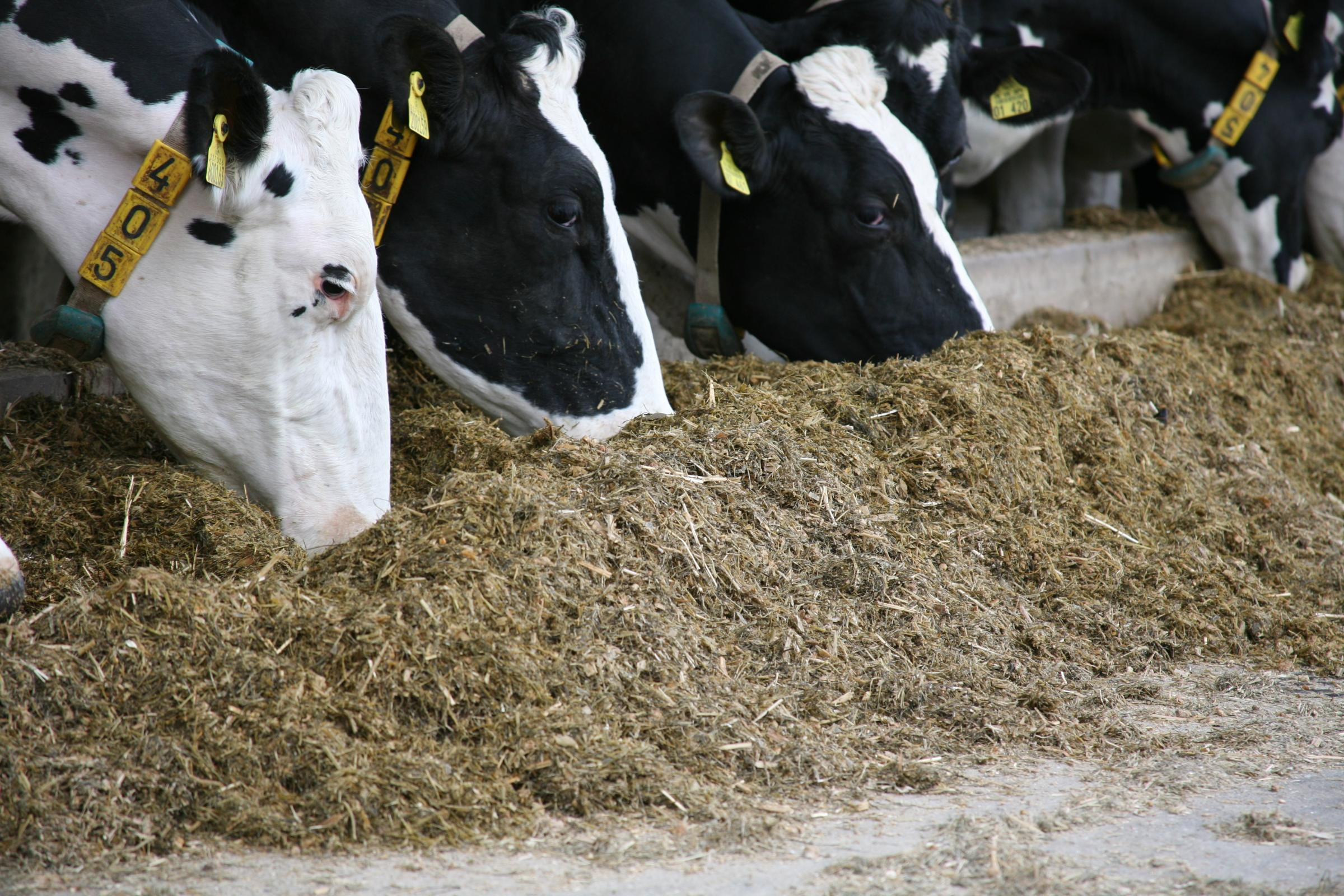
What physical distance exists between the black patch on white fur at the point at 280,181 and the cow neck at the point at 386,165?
0.67 metres

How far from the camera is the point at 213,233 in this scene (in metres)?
2.92

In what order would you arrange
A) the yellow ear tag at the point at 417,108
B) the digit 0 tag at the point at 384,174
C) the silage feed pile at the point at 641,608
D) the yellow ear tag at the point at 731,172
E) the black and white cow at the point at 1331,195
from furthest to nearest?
the black and white cow at the point at 1331,195, the yellow ear tag at the point at 731,172, the digit 0 tag at the point at 384,174, the yellow ear tag at the point at 417,108, the silage feed pile at the point at 641,608

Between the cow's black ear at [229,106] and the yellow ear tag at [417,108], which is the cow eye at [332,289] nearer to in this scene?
the cow's black ear at [229,106]

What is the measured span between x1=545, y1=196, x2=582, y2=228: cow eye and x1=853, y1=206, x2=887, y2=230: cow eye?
117cm

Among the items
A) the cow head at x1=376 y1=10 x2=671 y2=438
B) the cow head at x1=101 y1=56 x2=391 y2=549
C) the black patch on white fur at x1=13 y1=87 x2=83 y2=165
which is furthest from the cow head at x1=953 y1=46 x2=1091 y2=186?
the black patch on white fur at x1=13 y1=87 x2=83 y2=165

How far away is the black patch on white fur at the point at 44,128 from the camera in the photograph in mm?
2928

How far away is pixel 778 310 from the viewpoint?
15.1ft

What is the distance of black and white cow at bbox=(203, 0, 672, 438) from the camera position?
3.69m

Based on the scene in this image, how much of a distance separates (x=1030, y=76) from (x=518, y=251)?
292 centimetres

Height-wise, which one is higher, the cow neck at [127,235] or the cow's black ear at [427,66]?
the cow's black ear at [427,66]

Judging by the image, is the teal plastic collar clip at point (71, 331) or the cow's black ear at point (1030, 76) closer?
the teal plastic collar clip at point (71, 331)

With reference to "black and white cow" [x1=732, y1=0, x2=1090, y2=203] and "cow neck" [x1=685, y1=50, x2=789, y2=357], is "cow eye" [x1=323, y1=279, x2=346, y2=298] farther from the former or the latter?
"black and white cow" [x1=732, y1=0, x2=1090, y2=203]

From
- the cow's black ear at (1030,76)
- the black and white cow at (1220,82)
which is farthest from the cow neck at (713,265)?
the black and white cow at (1220,82)

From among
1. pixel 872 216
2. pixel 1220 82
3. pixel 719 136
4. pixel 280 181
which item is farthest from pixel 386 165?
pixel 1220 82
